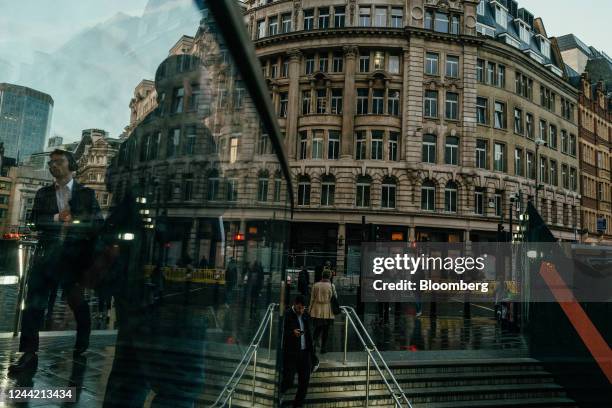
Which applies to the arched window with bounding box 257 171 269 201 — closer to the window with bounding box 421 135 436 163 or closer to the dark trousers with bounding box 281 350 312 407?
the dark trousers with bounding box 281 350 312 407

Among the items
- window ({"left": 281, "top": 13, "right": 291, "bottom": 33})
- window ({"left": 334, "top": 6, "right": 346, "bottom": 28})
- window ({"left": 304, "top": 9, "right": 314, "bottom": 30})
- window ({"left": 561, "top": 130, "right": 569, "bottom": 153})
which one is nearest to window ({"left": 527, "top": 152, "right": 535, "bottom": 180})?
window ({"left": 561, "top": 130, "right": 569, "bottom": 153})

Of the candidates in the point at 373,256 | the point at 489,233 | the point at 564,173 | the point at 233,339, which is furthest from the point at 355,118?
the point at 233,339

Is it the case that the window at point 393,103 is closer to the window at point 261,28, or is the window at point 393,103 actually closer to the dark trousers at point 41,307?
the window at point 261,28

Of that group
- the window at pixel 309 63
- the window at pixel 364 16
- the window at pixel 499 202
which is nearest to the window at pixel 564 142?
the window at pixel 499 202

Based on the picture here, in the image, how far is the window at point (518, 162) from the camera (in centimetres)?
3606

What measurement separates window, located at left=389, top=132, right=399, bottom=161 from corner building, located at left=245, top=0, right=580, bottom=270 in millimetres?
71

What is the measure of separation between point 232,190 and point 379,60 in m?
Result: 33.4

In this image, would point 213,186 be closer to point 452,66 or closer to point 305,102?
point 305,102

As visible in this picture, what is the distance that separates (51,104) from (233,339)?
1381 mm

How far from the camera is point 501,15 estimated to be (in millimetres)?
41219

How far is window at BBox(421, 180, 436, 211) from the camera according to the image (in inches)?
1235

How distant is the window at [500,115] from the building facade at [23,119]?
125ft

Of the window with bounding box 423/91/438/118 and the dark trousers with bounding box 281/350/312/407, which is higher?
the window with bounding box 423/91/438/118

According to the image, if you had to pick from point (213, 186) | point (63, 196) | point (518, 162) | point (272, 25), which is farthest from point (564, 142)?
point (63, 196)
